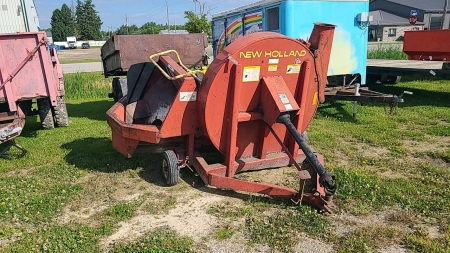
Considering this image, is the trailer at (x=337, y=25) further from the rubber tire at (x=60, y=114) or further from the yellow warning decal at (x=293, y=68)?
the rubber tire at (x=60, y=114)

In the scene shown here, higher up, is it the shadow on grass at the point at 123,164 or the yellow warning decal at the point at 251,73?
the yellow warning decal at the point at 251,73

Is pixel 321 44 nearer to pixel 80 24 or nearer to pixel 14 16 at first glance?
pixel 14 16

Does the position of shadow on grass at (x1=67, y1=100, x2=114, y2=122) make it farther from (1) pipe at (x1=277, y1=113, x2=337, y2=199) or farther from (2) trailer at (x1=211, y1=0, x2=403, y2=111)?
(1) pipe at (x1=277, y1=113, x2=337, y2=199)

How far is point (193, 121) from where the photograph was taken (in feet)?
14.5

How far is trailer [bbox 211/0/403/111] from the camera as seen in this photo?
750 cm

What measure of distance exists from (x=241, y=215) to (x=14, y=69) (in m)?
4.65

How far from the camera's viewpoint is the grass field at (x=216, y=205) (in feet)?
11.1

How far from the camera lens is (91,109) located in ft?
33.4

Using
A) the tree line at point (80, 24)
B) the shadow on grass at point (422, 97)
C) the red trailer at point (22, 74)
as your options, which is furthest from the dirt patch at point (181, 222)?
the tree line at point (80, 24)

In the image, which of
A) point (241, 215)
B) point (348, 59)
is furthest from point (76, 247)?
point (348, 59)

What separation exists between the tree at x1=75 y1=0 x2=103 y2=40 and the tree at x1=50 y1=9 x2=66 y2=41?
15.9 feet

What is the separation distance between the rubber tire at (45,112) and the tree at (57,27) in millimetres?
81456

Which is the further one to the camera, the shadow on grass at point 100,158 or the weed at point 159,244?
the shadow on grass at point 100,158

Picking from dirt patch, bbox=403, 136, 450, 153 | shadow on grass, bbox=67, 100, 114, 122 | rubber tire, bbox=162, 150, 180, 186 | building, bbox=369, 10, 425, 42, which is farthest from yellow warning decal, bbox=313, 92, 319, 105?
building, bbox=369, 10, 425, 42
